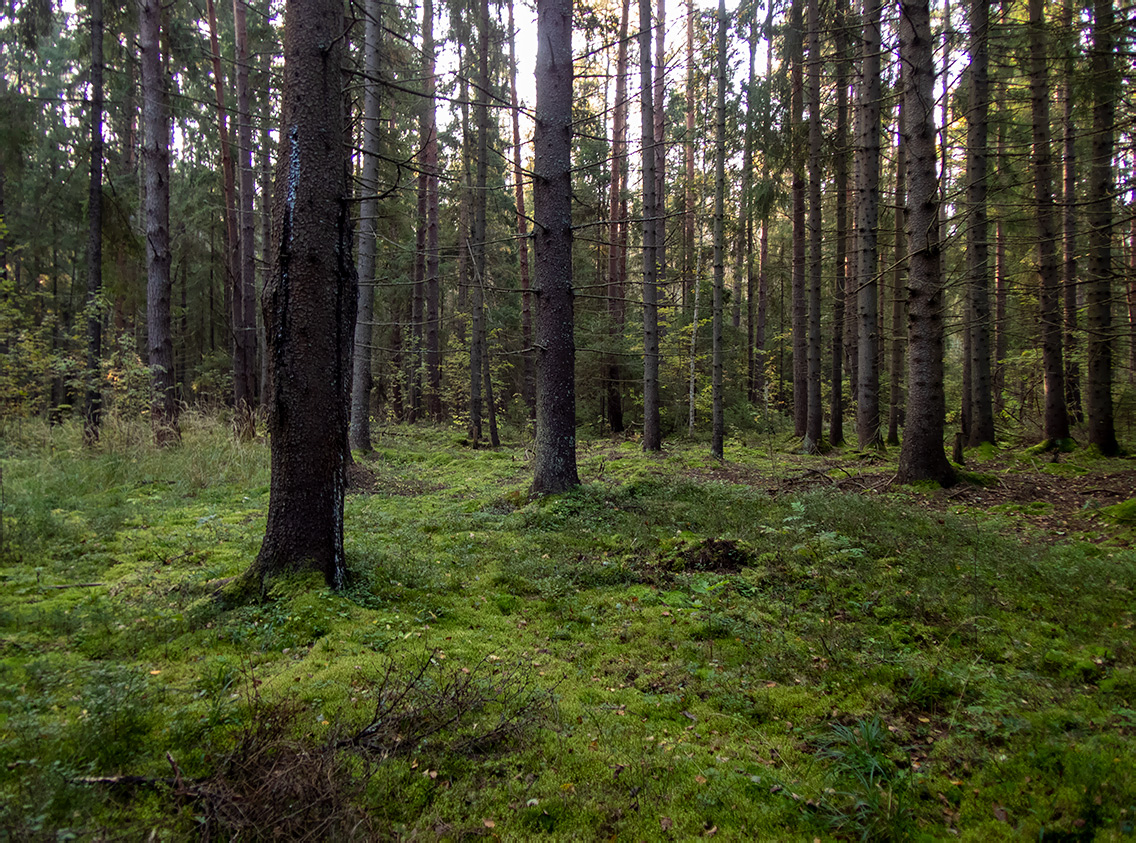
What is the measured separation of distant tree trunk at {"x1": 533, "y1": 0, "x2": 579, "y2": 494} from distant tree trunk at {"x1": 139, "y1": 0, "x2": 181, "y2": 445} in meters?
7.56

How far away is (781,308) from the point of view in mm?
23828

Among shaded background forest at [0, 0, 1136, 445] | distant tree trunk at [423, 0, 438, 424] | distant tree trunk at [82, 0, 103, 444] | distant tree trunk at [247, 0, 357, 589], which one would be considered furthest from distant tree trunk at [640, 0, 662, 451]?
distant tree trunk at [82, 0, 103, 444]

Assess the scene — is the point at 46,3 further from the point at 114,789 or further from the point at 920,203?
the point at 920,203

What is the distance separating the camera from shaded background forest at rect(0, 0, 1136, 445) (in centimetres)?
1046

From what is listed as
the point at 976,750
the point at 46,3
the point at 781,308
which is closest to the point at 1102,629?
the point at 976,750

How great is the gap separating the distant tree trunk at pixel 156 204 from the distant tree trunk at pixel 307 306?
8161mm

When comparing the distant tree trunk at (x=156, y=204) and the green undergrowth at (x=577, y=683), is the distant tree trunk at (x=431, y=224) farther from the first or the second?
the green undergrowth at (x=577, y=683)

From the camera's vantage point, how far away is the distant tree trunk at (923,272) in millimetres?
7805

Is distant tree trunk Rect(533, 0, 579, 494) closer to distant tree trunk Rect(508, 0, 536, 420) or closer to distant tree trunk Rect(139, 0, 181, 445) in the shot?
distant tree trunk Rect(139, 0, 181, 445)

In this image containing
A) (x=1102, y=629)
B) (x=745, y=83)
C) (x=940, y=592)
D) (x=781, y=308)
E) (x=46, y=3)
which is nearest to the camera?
(x=1102, y=629)

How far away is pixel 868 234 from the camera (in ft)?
36.8

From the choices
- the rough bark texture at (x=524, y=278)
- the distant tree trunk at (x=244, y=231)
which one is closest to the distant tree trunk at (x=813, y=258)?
the rough bark texture at (x=524, y=278)

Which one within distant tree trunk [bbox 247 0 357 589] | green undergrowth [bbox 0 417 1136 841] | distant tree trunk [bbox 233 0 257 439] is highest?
distant tree trunk [bbox 233 0 257 439]

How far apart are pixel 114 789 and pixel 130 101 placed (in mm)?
22945
